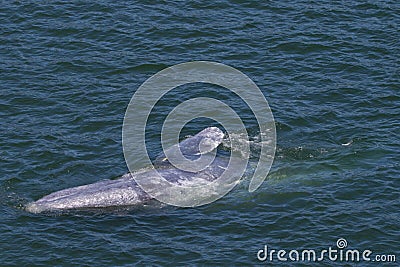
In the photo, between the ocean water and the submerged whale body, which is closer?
the ocean water

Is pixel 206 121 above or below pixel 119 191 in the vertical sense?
above

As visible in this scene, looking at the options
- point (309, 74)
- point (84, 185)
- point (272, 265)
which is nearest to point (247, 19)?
point (309, 74)

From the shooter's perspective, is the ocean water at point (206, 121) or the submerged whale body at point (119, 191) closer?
the ocean water at point (206, 121)

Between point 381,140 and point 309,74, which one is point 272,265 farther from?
point 309,74

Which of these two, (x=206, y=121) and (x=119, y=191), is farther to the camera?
(x=206, y=121)
